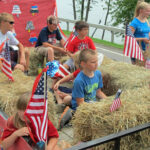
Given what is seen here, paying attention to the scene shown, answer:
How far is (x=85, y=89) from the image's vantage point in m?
4.38

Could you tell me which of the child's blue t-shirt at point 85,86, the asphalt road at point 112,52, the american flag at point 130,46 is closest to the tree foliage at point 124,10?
the asphalt road at point 112,52

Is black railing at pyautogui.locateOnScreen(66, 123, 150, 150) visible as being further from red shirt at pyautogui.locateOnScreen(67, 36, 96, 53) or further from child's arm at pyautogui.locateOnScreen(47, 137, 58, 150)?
red shirt at pyautogui.locateOnScreen(67, 36, 96, 53)

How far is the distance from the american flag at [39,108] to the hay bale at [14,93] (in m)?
0.96

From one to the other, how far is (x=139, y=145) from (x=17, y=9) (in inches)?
280

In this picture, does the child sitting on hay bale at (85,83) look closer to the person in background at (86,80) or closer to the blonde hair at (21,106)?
the person in background at (86,80)

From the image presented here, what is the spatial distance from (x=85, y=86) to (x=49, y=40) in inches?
141

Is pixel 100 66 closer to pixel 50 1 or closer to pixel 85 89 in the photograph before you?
pixel 85 89

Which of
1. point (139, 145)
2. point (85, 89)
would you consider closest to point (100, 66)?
point (85, 89)

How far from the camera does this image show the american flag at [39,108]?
248cm

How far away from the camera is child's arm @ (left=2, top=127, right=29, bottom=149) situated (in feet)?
8.96

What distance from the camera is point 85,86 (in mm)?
4348

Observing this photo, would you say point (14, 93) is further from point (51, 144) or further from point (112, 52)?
point (112, 52)

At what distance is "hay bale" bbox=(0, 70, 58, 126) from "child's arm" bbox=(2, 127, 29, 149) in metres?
0.67

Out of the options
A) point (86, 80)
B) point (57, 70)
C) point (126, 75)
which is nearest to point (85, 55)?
point (86, 80)
